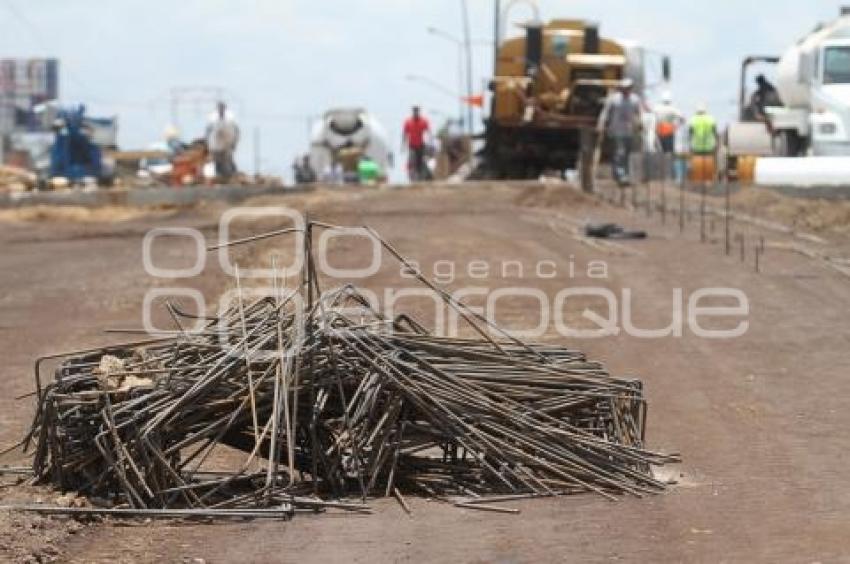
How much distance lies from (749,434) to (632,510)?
91.8 inches

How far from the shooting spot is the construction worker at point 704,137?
111 ft

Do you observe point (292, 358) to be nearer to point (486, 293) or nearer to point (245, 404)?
point (245, 404)

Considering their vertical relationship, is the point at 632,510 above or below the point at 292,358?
below

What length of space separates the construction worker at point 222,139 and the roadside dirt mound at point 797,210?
1519 cm

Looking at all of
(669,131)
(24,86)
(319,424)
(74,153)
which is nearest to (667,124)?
(669,131)

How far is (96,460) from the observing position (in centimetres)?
964

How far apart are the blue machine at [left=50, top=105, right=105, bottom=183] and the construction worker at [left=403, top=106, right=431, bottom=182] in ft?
23.3

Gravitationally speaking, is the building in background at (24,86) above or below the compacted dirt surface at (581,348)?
above

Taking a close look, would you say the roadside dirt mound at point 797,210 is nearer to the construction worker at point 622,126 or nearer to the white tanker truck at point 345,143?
the construction worker at point 622,126

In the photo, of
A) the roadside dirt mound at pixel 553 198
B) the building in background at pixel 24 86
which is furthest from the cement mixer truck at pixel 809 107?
the building in background at pixel 24 86

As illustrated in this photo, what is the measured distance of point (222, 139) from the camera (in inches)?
1596

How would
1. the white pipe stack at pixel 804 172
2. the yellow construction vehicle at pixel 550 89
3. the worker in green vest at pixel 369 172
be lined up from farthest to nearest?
the worker in green vest at pixel 369 172
the yellow construction vehicle at pixel 550 89
the white pipe stack at pixel 804 172

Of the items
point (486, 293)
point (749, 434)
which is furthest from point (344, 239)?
point (749, 434)

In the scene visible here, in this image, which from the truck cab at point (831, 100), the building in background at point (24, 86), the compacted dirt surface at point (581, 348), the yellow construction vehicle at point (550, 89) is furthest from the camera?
the building in background at point (24, 86)
